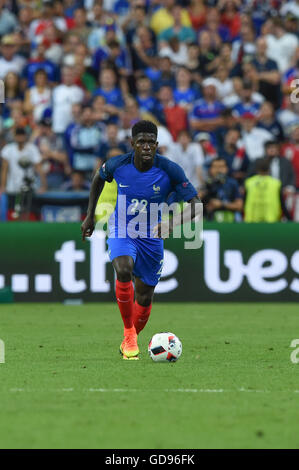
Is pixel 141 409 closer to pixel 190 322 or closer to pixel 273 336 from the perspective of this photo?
pixel 273 336

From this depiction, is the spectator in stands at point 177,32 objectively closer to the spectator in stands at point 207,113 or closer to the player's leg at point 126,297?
the spectator in stands at point 207,113

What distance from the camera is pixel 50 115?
809 inches

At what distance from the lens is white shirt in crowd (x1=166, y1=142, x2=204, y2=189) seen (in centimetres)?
1916

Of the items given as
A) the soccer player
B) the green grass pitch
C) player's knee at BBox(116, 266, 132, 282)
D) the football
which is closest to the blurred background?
the green grass pitch

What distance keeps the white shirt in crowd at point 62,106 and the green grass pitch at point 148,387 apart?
6.66 metres

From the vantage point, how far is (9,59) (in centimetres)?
2159

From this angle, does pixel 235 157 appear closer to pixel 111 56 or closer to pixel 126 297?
pixel 111 56

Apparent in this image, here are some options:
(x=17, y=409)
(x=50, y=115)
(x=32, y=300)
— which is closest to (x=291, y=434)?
(x=17, y=409)

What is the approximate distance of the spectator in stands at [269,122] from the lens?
788 inches

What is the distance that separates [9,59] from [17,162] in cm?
353

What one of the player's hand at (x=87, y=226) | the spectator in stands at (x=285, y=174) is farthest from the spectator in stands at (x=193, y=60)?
the player's hand at (x=87, y=226)

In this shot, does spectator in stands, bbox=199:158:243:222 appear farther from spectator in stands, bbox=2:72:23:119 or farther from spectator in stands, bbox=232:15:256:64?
spectator in stands, bbox=2:72:23:119

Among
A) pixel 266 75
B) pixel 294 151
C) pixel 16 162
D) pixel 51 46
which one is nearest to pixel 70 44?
pixel 51 46

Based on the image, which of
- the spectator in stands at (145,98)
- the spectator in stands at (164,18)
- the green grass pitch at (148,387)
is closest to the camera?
the green grass pitch at (148,387)
